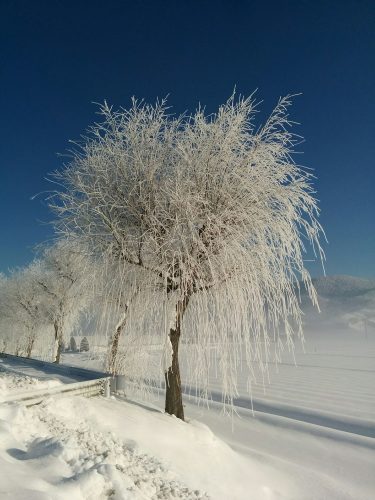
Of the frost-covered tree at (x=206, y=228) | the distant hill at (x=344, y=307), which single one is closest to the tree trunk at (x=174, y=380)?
the frost-covered tree at (x=206, y=228)

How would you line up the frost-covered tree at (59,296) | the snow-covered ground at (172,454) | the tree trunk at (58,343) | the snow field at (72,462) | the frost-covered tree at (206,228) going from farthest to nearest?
1. the tree trunk at (58,343)
2. the frost-covered tree at (59,296)
3. the frost-covered tree at (206,228)
4. the snow-covered ground at (172,454)
5. the snow field at (72,462)

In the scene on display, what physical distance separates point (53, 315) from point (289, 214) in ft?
57.4

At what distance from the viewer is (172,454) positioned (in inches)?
185

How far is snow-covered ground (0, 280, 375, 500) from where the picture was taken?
2.84m

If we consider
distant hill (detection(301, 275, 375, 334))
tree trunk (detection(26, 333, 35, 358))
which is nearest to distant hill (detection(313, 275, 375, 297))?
distant hill (detection(301, 275, 375, 334))

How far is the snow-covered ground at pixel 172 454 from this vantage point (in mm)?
2838

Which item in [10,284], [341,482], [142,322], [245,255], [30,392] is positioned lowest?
[341,482]

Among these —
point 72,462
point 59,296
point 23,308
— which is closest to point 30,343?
point 23,308

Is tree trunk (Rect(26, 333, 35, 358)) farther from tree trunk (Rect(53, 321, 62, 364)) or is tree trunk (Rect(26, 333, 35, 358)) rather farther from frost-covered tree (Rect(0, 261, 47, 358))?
tree trunk (Rect(53, 321, 62, 364))

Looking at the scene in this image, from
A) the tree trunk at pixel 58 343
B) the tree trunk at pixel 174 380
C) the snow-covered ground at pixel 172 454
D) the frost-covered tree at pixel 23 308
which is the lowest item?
the snow-covered ground at pixel 172 454

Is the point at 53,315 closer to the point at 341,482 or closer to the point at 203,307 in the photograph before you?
the point at 203,307

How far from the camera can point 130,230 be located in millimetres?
6285

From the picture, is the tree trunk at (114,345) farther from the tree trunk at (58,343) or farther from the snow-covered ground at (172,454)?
the tree trunk at (58,343)

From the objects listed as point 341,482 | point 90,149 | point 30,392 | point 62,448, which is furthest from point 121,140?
point 341,482
